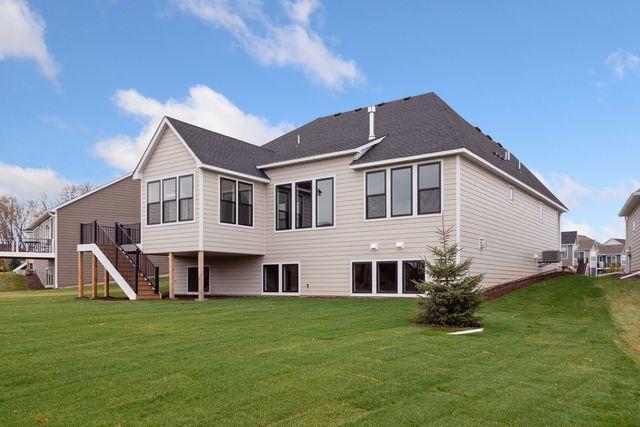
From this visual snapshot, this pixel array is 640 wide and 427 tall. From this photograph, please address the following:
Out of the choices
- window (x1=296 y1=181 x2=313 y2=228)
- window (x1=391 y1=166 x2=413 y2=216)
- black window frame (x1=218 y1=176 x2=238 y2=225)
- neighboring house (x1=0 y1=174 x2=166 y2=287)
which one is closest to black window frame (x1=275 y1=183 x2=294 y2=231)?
window (x1=296 y1=181 x2=313 y2=228)

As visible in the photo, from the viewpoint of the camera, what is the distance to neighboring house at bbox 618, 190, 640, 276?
2455 cm

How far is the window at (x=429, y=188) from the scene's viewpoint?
16.3 m

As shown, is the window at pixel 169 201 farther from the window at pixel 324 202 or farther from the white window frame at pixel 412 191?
the white window frame at pixel 412 191

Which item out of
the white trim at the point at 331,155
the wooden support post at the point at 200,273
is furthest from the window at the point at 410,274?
the wooden support post at the point at 200,273

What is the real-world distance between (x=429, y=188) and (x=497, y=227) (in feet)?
12.5

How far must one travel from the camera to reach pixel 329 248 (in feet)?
60.8

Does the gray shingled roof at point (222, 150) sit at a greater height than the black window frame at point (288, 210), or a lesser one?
greater

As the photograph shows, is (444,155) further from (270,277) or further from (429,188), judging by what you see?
(270,277)

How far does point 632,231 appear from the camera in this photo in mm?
27234

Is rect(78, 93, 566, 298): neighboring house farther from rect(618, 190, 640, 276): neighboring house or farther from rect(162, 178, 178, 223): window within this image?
rect(618, 190, 640, 276): neighboring house

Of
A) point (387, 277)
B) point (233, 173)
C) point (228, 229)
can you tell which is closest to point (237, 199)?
point (233, 173)

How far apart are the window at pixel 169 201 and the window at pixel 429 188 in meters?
8.57

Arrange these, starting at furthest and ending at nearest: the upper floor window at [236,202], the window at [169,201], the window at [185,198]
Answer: the window at [169,201]
the upper floor window at [236,202]
the window at [185,198]

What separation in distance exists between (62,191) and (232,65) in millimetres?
38292
